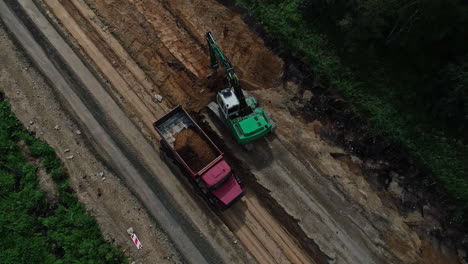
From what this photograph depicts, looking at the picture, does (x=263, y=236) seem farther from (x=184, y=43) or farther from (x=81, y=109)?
(x=184, y=43)

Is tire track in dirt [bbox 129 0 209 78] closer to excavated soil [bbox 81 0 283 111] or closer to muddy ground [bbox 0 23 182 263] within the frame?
excavated soil [bbox 81 0 283 111]

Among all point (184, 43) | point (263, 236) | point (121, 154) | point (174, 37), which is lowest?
point (263, 236)

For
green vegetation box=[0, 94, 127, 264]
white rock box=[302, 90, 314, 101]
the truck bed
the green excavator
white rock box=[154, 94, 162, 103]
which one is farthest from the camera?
white rock box=[302, 90, 314, 101]

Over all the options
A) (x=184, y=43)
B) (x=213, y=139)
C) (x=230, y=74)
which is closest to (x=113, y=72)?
(x=184, y=43)

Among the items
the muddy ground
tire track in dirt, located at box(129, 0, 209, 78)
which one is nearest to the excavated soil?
tire track in dirt, located at box(129, 0, 209, 78)

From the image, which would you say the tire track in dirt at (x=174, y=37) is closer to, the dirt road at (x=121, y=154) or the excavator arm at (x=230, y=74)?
the excavator arm at (x=230, y=74)

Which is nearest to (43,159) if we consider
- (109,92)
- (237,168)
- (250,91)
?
(109,92)
